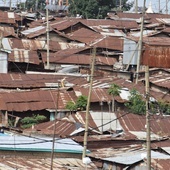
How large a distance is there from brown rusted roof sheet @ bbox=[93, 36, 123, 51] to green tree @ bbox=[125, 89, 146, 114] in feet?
40.6

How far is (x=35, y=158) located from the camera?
15469mm

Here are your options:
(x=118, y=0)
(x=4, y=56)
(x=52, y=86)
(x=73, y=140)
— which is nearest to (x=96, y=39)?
(x=4, y=56)

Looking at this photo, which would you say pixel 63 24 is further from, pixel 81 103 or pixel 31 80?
pixel 81 103

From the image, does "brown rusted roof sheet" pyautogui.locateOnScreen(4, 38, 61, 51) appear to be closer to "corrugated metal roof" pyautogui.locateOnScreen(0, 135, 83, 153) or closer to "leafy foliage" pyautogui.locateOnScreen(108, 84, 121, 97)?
"leafy foliage" pyautogui.locateOnScreen(108, 84, 121, 97)

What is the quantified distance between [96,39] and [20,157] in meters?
21.1

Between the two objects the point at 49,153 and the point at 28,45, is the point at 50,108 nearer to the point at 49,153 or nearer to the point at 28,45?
the point at 49,153

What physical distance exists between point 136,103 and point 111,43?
1430 centimetres

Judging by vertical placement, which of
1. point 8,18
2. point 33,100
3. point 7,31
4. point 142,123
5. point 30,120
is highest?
point 8,18

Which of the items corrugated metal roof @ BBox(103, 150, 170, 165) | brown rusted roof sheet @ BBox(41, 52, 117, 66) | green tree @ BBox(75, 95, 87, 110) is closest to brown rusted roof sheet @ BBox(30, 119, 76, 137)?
green tree @ BBox(75, 95, 87, 110)

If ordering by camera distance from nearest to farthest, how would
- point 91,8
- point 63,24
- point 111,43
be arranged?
point 111,43 < point 63,24 < point 91,8

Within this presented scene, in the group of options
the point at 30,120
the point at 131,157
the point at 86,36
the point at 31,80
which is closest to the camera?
the point at 131,157

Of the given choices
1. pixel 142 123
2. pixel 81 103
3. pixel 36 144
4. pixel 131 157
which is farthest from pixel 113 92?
pixel 131 157

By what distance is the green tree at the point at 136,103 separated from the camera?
20.3 meters

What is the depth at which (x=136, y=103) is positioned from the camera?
2075cm
